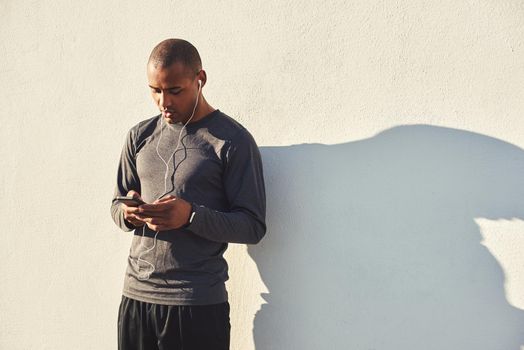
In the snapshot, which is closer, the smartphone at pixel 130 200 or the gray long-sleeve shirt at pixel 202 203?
the smartphone at pixel 130 200

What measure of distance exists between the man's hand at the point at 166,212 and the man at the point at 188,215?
20mm

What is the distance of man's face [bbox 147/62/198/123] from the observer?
227cm

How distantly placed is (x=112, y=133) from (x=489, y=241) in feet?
5.90

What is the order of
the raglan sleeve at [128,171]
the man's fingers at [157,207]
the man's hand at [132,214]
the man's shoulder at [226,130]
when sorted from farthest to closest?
the raglan sleeve at [128,171] → the man's shoulder at [226,130] → the man's hand at [132,214] → the man's fingers at [157,207]

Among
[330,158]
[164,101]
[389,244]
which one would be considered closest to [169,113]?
[164,101]

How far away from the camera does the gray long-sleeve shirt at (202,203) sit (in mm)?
2303

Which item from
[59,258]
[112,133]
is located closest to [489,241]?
[112,133]

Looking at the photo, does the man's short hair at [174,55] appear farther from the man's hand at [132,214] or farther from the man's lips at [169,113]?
the man's hand at [132,214]

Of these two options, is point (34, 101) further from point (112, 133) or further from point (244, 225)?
point (244, 225)

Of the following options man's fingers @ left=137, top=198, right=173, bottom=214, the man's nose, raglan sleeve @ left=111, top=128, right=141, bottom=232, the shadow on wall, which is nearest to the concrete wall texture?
the shadow on wall

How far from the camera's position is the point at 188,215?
219 centimetres

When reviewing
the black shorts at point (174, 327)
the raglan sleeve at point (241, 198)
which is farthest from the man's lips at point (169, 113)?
the black shorts at point (174, 327)

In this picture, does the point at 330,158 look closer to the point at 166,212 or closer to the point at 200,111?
the point at 200,111

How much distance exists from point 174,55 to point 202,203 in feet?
1.86
